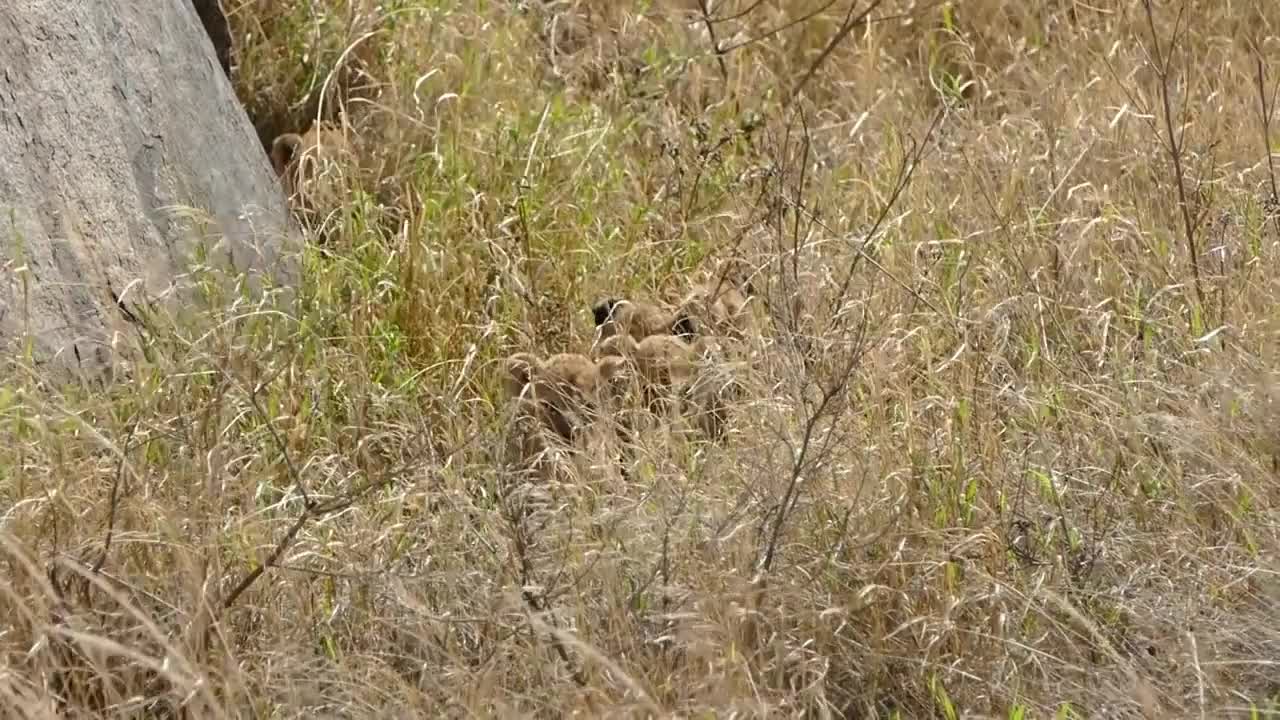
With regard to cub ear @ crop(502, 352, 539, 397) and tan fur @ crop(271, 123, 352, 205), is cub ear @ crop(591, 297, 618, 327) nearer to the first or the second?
cub ear @ crop(502, 352, 539, 397)

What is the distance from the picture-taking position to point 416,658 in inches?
109

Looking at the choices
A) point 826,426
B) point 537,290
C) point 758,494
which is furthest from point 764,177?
point 758,494

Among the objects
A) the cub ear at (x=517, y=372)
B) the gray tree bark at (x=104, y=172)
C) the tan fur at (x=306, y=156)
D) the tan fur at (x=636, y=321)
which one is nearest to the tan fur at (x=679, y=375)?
the tan fur at (x=636, y=321)

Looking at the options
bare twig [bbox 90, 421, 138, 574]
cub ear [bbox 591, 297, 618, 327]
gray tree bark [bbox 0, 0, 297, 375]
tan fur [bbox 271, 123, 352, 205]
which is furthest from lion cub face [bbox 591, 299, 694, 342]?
bare twig [bbox 90, 421, 138, 574]

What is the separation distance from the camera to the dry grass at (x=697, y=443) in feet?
8.95

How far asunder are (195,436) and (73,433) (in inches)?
9.3

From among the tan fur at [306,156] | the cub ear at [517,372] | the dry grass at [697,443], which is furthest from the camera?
the tan fur at [306,156]

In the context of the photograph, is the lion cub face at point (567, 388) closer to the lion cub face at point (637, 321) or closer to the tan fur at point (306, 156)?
the lion cub face at point (637, 321)

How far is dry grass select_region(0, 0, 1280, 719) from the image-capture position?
8.95 ft

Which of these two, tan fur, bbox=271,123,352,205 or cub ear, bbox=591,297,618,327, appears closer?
cub ear, bbox=591,297,618,327

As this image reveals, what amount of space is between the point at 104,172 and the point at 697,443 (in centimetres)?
141

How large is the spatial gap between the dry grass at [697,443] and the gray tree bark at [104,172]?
0.15 meters

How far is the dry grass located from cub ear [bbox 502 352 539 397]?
0.05 meters

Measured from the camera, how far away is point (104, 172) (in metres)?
3.77
